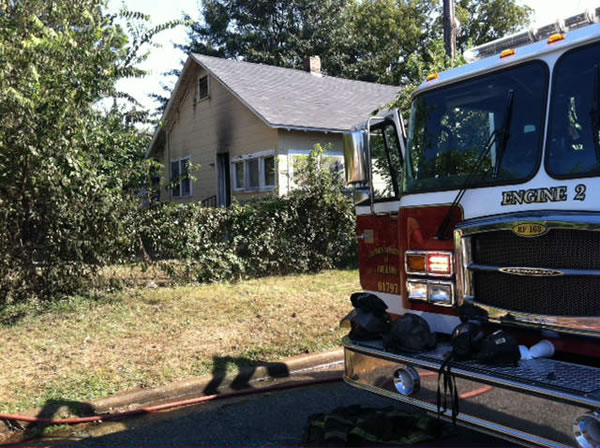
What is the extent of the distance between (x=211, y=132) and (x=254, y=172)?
2.77 metres

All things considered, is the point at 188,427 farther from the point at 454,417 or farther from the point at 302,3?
the point at 302,3

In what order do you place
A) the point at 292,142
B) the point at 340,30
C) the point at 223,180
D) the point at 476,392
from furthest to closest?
the point at 340,30
the point at 223,180
the point at 292,142
the point at 476,392

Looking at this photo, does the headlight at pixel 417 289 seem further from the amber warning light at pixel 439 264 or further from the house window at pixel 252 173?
the house window at pixel 252 173

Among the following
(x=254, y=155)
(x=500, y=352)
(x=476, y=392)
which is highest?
(x=254, y=155)

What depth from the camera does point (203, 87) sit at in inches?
775

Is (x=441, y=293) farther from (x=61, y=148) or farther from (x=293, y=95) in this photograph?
(x=293, y=95)

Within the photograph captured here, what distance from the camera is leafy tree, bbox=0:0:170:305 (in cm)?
689

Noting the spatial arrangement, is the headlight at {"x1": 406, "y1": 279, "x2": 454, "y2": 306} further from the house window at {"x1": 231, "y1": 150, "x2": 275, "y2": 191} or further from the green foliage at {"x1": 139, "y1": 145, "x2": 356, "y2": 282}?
the house window at {"x1": 231, "y1": 150, "x2": 275, "y2": 191}

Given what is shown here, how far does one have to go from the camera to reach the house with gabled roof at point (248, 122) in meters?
16.3

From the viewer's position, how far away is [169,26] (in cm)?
788

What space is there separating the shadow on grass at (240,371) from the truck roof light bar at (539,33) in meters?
3.57

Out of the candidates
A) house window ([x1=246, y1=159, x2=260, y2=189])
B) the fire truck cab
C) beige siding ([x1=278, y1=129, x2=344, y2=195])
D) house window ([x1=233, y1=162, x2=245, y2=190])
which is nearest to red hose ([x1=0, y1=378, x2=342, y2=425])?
the fire truck cab

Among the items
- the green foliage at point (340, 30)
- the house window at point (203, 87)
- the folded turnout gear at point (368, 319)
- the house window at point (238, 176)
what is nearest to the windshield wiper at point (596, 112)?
the folded turnout gear at point (368, 319)

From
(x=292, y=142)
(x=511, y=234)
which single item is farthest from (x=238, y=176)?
(x=511, y=234)
